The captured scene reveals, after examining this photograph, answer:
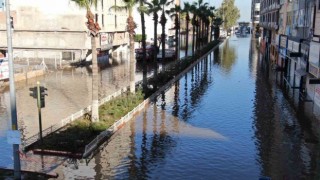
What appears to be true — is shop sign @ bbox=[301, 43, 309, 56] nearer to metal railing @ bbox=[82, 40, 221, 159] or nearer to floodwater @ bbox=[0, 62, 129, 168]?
metal railing @ bbox=[82, 40, 221, 159]

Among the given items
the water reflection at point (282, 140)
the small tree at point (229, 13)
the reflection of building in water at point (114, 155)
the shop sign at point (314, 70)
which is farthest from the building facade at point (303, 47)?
A: the small tree at point (229, 13)

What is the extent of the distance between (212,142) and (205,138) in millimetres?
870

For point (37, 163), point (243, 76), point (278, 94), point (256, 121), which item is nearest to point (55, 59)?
point (243, 76)

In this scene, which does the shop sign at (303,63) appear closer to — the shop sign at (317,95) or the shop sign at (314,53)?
the shop sign at (314,53)

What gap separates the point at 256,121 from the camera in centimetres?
2923

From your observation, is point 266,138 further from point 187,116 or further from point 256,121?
point 187,116

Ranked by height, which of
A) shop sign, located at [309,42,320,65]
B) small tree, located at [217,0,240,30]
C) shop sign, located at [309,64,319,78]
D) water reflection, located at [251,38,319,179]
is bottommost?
water reflection, located at [251,38,319,179]

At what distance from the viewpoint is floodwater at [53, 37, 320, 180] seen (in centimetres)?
1914

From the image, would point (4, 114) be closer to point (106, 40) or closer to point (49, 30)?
point (49, 30)

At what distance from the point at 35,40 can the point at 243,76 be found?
3079 centimetres

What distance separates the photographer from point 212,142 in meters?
23.8

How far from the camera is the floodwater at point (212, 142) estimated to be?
62.8 ft

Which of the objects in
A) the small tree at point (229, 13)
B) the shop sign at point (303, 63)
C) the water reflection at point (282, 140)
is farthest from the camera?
the small tree at point (229, 13)

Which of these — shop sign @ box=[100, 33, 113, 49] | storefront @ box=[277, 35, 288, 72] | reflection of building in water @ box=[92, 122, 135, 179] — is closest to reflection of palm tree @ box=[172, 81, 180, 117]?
reflection of building in water @ box=[92, 122, 135, 179]
